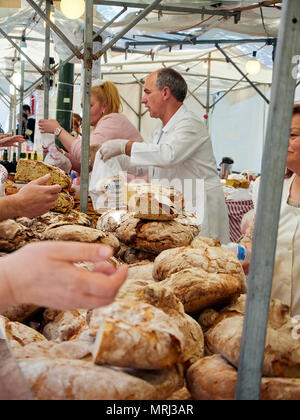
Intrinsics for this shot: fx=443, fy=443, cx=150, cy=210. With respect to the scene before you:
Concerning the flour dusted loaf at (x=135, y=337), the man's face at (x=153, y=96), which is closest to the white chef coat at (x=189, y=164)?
the man's face at (x=153, y=96)

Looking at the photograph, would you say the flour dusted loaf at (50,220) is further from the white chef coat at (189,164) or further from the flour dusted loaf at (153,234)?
the white chef coat at (189,164)

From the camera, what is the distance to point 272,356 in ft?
2.91

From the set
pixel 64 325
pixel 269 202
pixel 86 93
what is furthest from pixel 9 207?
pixel 86 93

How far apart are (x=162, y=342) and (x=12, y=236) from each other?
1.00 m

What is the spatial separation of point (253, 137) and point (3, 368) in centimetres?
1165

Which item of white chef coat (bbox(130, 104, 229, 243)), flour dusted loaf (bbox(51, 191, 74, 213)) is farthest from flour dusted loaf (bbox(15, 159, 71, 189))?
white chef coat (bbox(130, 104, 229, 243))

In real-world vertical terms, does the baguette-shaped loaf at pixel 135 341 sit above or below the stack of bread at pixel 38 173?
below

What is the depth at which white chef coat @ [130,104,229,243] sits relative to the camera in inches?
119

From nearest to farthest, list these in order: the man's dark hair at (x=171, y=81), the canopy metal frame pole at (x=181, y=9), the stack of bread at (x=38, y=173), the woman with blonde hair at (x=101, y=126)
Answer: the stack of bread at (x=38, y=173)
the man's dark hair at (x=171, y=81)
the woman with blonde hair at (x=101, y=126)
the canopy metal frame pole at (x=181, y=9)

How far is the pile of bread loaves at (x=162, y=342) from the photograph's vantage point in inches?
30.7

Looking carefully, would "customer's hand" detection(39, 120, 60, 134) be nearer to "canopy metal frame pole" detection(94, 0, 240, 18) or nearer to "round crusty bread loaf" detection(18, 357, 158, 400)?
"canopy metal frame pole" detection(94, 0, 240, 18)

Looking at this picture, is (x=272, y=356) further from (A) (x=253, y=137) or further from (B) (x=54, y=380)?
(A) (x=253, y=137)

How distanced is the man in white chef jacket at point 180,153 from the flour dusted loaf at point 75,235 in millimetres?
1310

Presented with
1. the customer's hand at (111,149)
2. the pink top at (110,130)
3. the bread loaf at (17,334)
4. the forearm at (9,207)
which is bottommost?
the bread loaf at (17,334)
